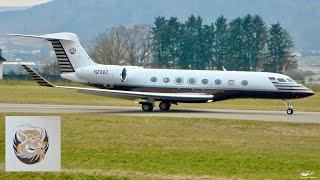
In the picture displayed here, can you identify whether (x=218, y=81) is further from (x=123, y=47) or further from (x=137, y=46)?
(x=137, y=46)

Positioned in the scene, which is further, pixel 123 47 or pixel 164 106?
pixel 123 47

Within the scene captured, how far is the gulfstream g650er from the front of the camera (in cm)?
3966

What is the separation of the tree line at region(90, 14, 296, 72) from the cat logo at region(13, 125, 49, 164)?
95.9m

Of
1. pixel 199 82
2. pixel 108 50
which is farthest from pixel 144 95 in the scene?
pixel 108 50

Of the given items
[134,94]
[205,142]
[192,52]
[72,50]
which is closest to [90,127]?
[205,142]

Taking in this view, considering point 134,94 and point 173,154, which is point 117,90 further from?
point 173,154

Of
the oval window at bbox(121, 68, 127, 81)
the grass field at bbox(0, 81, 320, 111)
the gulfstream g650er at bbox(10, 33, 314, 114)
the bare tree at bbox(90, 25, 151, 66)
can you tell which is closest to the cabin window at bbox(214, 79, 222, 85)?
the gulfstream g650er at bbox(10, 33, 314, 114)

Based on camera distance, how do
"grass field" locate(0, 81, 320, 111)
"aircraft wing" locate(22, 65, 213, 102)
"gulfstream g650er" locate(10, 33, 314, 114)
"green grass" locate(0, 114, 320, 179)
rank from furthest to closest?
1. "grass field" locate(0, 81, 320, 111)
2. "gulfstream g650er" locate(10, 33, 314, 114)
3. "aircraft wing" locate(22, 65, 213, 102)
4. "green grass" locate(0, 114, 320, 179)

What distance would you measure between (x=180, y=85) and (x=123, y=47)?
80299 mm

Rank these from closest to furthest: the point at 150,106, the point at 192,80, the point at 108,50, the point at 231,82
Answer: the point at 150,106, the point at 231,82, the point at 192,80, the point at 108,50

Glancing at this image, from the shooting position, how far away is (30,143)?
51.9 ft

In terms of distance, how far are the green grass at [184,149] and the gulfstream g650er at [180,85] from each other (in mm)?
8510

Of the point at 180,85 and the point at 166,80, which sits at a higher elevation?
the point at 166,80

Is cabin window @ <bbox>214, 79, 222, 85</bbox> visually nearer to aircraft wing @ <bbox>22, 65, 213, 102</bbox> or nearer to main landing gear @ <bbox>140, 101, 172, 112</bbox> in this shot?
aircraft wing @ <bbox>22, 65, 213, 102</bbox>
